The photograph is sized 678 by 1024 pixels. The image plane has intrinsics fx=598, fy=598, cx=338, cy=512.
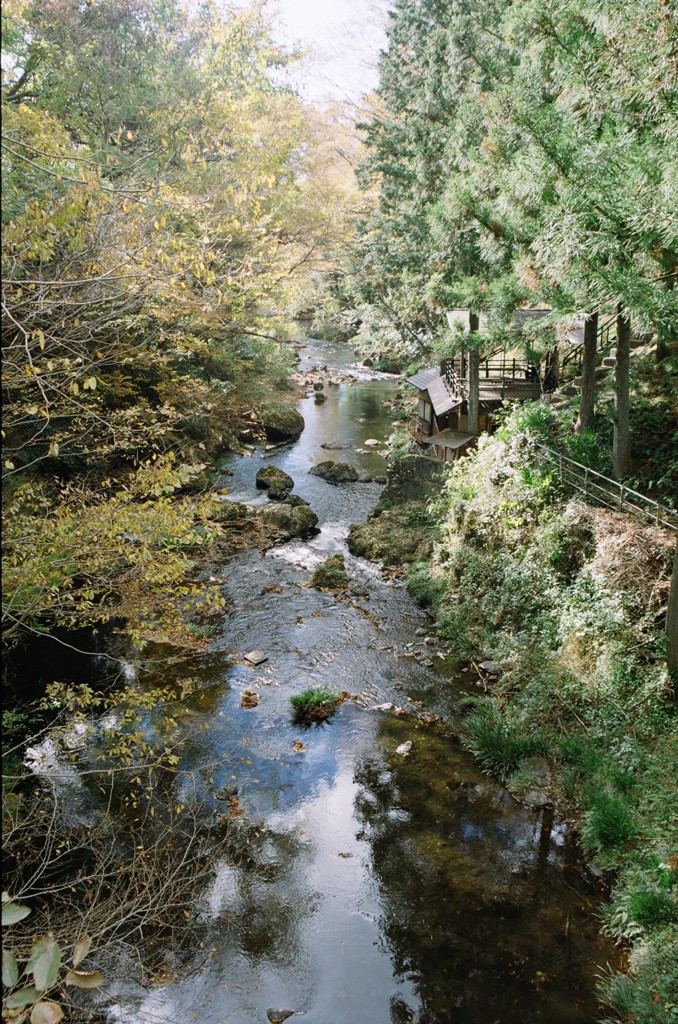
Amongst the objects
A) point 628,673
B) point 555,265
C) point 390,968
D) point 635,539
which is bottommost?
point 390,968

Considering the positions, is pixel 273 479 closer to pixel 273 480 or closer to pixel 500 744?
pixel 273 480

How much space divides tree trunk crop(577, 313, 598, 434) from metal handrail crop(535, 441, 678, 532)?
1.12m

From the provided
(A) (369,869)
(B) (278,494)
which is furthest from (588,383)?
(A) (369,869)

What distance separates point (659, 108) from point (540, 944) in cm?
Result: 924

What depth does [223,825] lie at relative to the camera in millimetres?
7875

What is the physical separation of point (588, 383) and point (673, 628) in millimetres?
6368

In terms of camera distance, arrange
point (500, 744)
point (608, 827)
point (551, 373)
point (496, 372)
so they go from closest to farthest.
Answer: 1. point (608, 827)
2. point (500, 744)
3. point (551, 373)
4. point (496, 372)

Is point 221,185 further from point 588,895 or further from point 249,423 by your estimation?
point 588,895

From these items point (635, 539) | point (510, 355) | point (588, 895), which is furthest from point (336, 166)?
point (588, 895)

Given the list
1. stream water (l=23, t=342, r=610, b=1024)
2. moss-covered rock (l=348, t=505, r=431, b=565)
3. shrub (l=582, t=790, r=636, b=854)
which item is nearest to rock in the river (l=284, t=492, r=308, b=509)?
moss-covered rock (l=348, t=505, r=431, b=565)

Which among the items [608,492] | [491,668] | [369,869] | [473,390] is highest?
[473,390]

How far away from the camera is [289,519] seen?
17.1 metres

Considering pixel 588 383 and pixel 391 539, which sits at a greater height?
pixel 588 383

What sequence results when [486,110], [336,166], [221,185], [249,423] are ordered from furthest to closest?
[336,166]
[249,423]
[221,185]
[486,110]
